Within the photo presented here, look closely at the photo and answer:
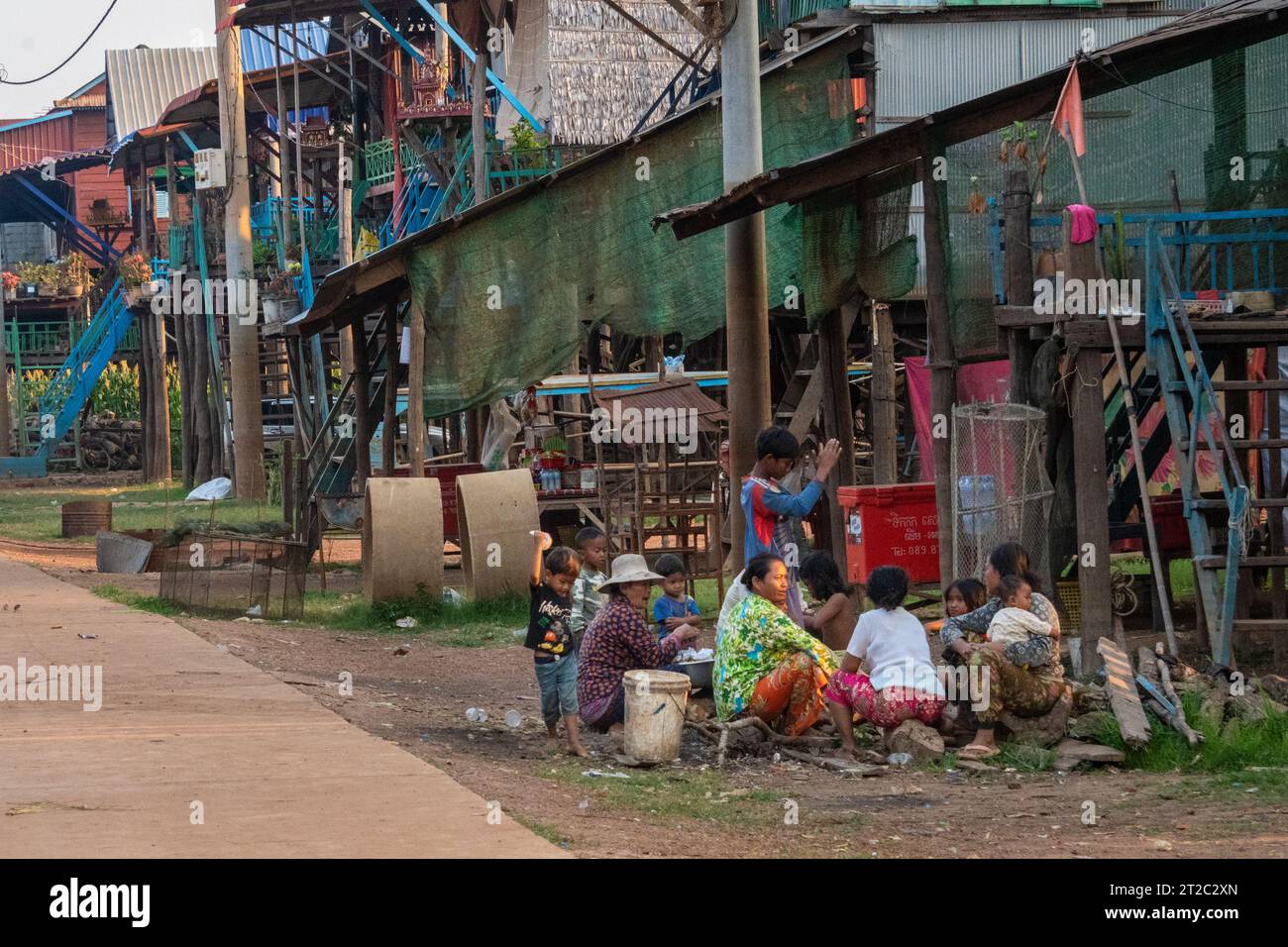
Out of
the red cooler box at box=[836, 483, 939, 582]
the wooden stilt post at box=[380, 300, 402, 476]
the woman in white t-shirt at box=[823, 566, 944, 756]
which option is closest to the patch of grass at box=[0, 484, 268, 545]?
the wooden stilt post at box=[380, 300, 402, 476]

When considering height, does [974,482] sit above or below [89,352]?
below

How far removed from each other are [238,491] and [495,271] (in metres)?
13.7

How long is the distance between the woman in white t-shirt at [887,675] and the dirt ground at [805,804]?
0.39 meters

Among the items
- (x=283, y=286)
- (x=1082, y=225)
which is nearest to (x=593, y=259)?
(x=1082, y=225)

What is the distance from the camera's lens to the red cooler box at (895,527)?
1273 centimetres

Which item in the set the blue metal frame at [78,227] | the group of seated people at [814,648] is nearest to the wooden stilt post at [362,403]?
the group of seated people at [814,648]

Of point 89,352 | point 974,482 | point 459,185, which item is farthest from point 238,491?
point 974,482

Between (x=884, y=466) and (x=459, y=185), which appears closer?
(x=884, y=466)

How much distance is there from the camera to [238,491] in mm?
28953

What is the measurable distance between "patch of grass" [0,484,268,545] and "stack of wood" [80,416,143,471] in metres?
5.35

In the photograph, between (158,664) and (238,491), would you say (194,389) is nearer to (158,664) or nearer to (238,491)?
(238,491)

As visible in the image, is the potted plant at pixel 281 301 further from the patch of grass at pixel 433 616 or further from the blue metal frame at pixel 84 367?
the patch of grass at pixel 433 616

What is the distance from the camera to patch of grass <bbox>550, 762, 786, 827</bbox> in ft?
25.7

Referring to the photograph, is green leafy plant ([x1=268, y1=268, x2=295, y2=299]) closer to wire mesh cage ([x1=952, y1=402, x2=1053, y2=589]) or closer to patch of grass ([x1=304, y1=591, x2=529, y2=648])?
patch of grass ([x1=304, y1=591, x2=529, y2=648])
